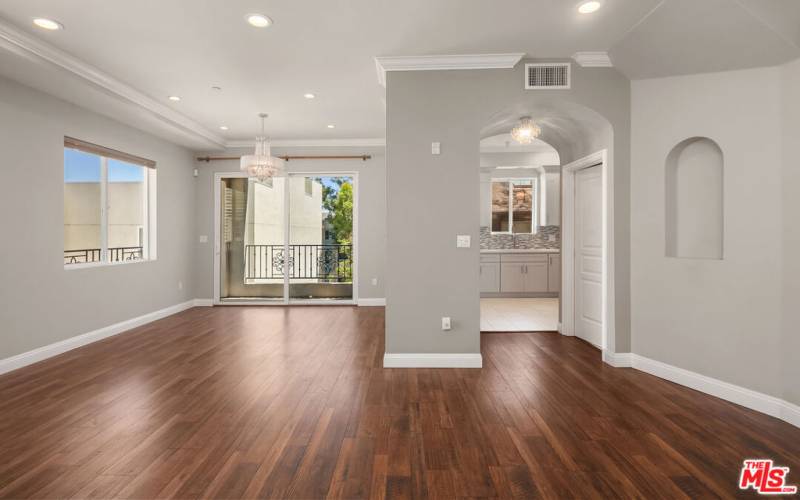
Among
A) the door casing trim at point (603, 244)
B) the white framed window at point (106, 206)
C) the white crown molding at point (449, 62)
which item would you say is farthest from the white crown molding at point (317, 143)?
the door casing trim at point (603, 244)

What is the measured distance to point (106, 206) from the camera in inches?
193

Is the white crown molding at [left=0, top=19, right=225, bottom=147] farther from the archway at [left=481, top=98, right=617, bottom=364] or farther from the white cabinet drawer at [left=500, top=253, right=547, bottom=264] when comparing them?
the white cabinet drawer at [left=500, top=253, right=547, bottom=264]

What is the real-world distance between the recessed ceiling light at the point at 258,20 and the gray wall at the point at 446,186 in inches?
46.2

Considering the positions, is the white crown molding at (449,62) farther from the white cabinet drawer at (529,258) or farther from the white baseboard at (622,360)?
the white cabinet drawer at (529,258)

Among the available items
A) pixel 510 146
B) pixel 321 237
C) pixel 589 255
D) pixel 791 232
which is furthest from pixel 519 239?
pixel 791 232

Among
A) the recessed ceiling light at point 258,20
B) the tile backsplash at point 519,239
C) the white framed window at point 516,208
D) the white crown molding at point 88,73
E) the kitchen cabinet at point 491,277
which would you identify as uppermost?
the recessed ceiling light at point 258,20

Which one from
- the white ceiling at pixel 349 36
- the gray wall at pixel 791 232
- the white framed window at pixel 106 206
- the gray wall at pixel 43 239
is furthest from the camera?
the white framed window at pixel 106 206

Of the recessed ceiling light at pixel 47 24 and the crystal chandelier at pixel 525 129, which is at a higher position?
the recessed ceiling light at pixel 47 24

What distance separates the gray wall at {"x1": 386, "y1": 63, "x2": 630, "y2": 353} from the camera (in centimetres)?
370

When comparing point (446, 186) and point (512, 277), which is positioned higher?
point (446, 186)

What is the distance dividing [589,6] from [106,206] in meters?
5.56

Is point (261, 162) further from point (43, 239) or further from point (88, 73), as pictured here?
point (43, 239)

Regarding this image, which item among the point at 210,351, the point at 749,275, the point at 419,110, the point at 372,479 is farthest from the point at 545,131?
the point at 210,351

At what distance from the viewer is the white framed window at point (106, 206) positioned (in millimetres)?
4664
